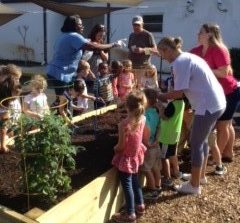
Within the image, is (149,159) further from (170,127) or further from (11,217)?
(11,217)

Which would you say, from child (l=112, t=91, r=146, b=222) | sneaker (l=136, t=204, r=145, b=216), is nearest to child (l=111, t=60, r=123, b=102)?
child (l=112, t=91, r=146, b=222)

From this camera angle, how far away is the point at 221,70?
512cm

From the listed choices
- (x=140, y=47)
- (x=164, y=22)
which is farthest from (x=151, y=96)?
(x=164, y=22)

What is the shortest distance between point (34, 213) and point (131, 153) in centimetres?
108

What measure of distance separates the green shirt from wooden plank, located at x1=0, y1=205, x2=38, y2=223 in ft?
6.11

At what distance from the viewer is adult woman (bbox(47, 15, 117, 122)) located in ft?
20.5

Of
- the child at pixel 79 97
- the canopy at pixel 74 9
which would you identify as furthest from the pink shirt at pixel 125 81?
the canopy at pixel 74 9

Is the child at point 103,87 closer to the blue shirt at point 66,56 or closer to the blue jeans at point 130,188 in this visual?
the blue shirt at point 66,56

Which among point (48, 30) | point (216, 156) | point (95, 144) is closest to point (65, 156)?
point (95, 144)

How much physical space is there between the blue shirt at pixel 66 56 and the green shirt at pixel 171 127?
1.95 metres

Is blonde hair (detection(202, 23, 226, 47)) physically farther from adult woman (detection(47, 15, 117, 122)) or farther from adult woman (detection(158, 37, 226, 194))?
adult woman (detection(47, 15, 117, 122))

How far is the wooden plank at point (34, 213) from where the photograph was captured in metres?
3.61

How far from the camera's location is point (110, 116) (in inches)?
271

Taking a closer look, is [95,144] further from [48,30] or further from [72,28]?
[48,30]
